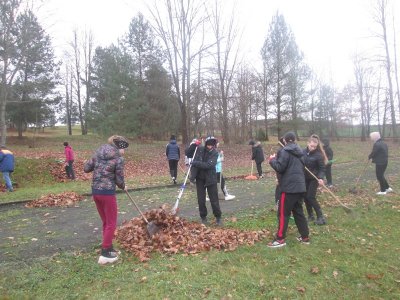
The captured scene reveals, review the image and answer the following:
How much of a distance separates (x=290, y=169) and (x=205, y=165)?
6.30 ft

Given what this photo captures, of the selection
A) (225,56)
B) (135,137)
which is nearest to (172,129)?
(135,137)

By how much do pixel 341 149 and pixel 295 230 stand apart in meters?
27.2

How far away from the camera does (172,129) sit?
39781mm

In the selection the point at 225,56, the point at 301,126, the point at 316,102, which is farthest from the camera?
the point at 316,102

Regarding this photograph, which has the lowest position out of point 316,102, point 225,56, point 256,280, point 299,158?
point 256,280

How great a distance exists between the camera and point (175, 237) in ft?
20.9

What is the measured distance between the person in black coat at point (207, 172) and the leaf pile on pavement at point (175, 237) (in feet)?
1.93

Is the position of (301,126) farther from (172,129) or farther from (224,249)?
(224,249)

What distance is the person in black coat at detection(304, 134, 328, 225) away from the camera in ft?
24.5

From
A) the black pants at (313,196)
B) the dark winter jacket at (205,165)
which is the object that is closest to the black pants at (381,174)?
the black pants at (313,196)

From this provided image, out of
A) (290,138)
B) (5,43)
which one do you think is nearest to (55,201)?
(290,138)

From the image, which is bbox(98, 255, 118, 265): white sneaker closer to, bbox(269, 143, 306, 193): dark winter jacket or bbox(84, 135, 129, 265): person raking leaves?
bbox(84, 135, 129, 265): person raking leaves

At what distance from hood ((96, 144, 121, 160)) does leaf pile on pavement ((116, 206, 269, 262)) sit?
A: 173 centimetres

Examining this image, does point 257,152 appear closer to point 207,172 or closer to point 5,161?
point 207,172
